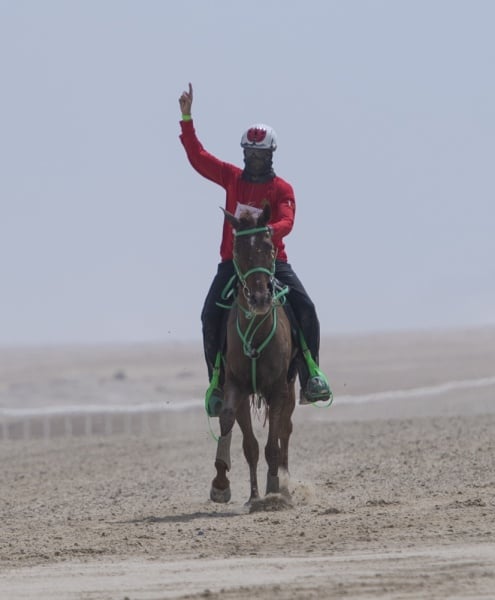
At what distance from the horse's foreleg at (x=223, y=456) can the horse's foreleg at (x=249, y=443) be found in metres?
0.28

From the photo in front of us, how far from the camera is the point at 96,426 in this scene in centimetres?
2938

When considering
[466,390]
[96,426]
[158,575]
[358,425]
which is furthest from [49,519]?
[466,390]

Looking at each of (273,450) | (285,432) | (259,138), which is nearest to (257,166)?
(259,138)

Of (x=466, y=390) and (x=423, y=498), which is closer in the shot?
(x=423, y=498)

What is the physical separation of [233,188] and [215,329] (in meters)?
1.19

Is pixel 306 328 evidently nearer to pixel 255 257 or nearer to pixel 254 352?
pixel 254 352

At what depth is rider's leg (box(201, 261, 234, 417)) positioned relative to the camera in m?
13.4

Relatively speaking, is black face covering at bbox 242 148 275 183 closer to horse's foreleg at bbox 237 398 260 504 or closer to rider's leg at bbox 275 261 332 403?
rider's leg at bbox 275 261 332 403

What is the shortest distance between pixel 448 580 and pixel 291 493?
5483 millimetres

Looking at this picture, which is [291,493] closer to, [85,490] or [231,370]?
[231,370]

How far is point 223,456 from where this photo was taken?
13.1 meters

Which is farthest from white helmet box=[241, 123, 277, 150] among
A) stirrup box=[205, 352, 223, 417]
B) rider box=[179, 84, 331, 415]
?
stirrup box=[205, 352, 223, 417]

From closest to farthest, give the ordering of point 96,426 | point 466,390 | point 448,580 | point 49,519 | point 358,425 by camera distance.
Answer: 1. point 448,580
2. point 49,519
3. point 358,425
4. point 96,426
5. point 466,390

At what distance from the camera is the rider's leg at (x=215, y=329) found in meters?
13.4
